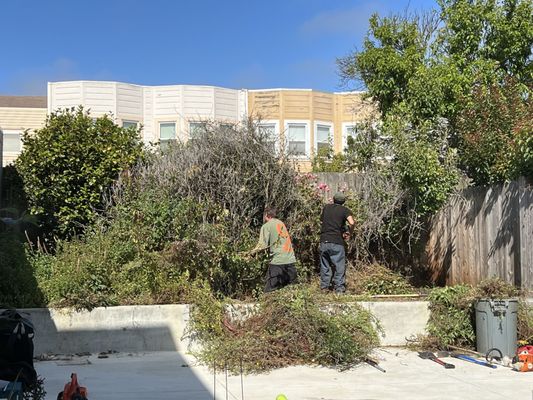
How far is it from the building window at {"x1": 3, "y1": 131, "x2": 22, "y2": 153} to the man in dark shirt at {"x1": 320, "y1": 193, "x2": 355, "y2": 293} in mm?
19908

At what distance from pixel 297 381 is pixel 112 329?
118 inches

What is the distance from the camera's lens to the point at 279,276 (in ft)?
30.3

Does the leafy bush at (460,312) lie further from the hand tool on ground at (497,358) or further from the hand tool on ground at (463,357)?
the hand tool on ground at (497,358)

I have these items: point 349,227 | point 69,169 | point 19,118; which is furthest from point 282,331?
point 19,118

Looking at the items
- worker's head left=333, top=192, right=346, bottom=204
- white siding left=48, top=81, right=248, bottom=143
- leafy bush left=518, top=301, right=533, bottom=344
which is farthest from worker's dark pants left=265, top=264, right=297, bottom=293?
white siding left=48, top=81, right=248, bottom=143

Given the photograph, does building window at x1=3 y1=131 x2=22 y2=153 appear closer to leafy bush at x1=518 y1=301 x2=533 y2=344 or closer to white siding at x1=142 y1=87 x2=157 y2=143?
white siding at x1=142 y1=87 x2=157 y2=143

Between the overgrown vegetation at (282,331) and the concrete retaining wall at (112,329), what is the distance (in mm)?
351

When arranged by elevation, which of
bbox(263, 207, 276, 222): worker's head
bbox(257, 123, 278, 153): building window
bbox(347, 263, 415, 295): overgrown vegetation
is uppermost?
bbox(257, 123, 278, 153): building window

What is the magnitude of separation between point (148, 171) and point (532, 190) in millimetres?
6228

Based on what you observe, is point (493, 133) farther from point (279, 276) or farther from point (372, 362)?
point (372, 362)

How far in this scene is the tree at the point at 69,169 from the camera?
1070cm

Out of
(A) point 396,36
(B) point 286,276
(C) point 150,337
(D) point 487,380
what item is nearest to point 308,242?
(B) point 286,276

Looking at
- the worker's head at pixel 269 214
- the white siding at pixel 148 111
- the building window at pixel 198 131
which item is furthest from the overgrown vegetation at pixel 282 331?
the white siding at pixel 148 111

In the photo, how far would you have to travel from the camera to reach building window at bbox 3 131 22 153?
25.7 meters
